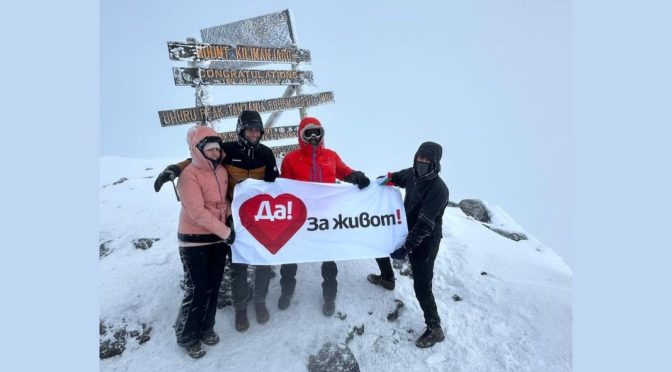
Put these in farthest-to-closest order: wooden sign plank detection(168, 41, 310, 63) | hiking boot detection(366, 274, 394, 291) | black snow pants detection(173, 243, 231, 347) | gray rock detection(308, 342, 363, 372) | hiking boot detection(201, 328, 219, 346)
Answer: wooden sign plank detection(168, 41, 310, 63)
hiking boot detection(366, 274, 394, 291)
hiking boot detection(201, 328, 219, 346)
gray rock detection(308, 342, 363, 372)
black snow pants detection(173, 243, 231, 347)

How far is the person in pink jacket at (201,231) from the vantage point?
4.06m

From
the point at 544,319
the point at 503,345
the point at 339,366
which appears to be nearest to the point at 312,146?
the point at 339,366

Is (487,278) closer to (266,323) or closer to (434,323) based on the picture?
(434,323)

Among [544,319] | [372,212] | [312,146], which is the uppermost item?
[312,146]

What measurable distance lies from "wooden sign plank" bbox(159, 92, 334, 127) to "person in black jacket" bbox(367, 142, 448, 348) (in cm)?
423

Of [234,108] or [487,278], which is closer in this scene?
[487,278]

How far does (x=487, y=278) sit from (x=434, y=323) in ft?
7.37

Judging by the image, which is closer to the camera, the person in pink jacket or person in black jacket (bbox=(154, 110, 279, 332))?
the person in pink jacket

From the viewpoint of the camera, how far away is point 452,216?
931cm

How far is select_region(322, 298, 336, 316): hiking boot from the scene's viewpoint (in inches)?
209

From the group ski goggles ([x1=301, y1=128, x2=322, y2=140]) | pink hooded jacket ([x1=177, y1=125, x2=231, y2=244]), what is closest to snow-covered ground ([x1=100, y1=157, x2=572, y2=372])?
pink hooded jacket ([x1=177, y1=125, x2=231, y2=244])

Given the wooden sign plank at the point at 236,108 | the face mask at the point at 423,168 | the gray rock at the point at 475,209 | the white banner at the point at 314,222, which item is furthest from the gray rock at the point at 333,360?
the gray rock at the point at 475,209

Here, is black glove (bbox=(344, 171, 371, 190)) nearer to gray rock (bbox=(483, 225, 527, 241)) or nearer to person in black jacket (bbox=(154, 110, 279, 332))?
person in black jacket (bbox=(154, 110, 279, 332))

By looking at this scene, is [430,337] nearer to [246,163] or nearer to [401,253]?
[401,253]
